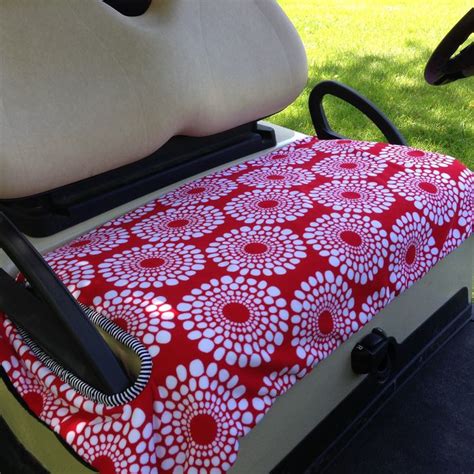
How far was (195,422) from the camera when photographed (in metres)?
1.02

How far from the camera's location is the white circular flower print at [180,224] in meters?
1.36

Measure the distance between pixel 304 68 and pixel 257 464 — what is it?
1.18 m

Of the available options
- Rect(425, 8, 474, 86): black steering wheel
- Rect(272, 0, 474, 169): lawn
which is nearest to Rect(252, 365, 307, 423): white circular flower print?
Rect(425, 8, 474, 86): black steering wheel

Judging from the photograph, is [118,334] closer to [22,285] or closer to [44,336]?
[44,336]

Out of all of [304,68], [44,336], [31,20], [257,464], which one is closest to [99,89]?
Result: [31,20]

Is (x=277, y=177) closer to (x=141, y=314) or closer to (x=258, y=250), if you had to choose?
(x=258, y=250)

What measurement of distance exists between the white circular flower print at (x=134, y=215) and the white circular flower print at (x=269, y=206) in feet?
0.64

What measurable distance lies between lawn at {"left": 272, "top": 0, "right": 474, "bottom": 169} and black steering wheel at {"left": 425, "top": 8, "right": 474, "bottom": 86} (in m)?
1.23

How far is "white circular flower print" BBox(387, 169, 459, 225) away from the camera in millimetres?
1493

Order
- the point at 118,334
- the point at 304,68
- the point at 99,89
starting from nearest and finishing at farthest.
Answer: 1. the point at 118,334
2. the point at 99,89
3. the point at 304,68

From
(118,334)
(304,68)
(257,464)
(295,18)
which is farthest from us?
(295,18)

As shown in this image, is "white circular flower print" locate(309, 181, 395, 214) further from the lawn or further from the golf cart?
the lawn

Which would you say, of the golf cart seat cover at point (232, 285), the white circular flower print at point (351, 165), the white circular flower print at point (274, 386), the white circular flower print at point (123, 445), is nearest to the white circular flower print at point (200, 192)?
the golf cart seat cover at point (232, 285)

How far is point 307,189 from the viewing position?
152 cm
